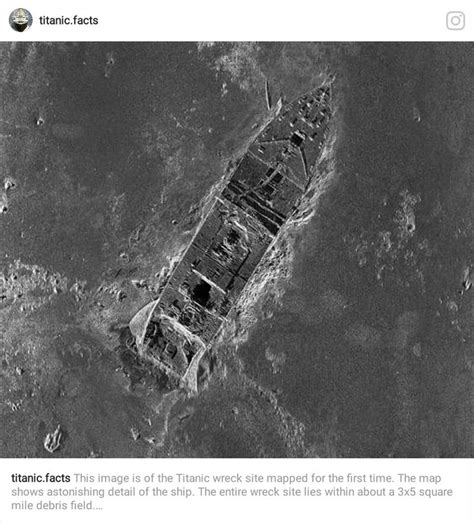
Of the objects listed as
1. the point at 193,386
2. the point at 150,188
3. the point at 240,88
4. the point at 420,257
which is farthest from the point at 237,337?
the point at 240,88

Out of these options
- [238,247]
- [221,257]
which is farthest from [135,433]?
[238,247]

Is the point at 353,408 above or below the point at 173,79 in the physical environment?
below

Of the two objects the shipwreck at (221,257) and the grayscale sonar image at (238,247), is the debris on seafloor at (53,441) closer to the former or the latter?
the grayscale sonar image at (238,247)

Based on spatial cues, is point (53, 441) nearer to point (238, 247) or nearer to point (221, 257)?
point (221, 257)

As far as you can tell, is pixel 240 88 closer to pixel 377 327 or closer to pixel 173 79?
pixel 173 79
